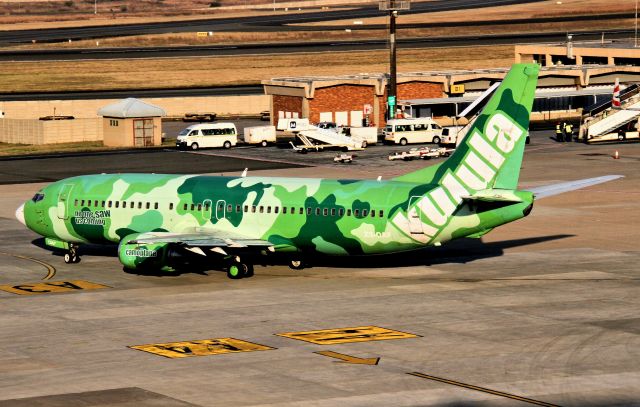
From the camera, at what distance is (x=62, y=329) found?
50688mm

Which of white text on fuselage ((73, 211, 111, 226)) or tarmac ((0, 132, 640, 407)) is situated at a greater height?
white text on fuselage ((73, 211, 111, 226))

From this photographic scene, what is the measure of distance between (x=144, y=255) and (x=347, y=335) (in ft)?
50.7

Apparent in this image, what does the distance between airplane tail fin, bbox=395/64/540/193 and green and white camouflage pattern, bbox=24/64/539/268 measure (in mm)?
47

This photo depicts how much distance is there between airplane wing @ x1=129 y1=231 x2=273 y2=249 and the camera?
6034cm

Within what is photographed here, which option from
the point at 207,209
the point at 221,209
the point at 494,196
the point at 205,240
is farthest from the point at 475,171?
the point at 207,209

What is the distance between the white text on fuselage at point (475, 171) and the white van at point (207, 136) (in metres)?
74.8

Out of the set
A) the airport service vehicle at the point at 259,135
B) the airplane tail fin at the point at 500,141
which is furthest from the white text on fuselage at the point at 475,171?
the airport service vehicle at the point at 259,135

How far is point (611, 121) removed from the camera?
13225 cm

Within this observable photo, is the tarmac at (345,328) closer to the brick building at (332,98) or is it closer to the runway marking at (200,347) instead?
the runway marking at (200,347)

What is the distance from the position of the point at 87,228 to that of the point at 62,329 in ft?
52.5

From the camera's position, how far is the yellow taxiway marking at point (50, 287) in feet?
194

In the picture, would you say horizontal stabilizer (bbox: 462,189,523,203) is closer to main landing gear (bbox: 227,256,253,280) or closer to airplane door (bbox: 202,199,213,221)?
main landing gear (bbox: 227,256,253,280)

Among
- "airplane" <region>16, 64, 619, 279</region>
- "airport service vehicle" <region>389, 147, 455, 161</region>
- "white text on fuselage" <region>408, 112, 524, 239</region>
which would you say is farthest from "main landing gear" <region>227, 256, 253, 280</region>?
"airport service vehicle" <region>389, 147, 455, 161</region>

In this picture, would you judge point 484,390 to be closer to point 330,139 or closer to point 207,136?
point 330,139
